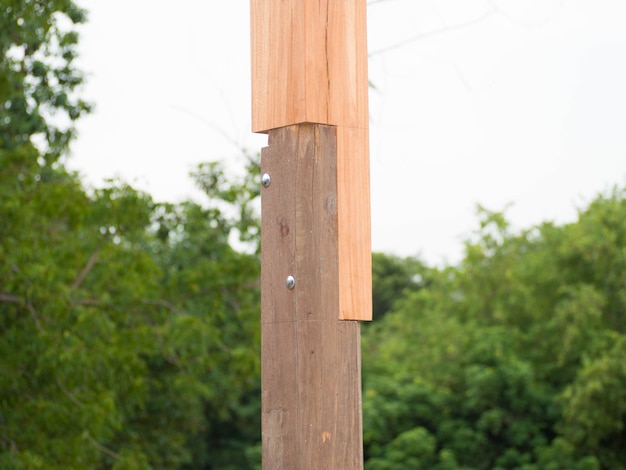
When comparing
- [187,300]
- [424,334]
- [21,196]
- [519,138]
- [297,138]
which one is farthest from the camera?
[519,138]

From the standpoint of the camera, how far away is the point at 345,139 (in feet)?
6.20

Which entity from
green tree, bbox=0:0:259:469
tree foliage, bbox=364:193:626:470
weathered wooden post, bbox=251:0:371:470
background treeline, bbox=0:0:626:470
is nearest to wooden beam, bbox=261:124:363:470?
weathered wooden post, bbox=251:0:371:470

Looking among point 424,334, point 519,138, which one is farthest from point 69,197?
point 519,138

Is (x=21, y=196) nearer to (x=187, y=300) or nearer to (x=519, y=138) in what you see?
(x=187, y=300)

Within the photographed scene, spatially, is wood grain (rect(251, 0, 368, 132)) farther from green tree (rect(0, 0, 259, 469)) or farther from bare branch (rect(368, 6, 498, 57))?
green tree (rect(0, 0, 259, 469))

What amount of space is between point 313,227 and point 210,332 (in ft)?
21.2

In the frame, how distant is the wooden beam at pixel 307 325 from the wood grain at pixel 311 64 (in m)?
0.05

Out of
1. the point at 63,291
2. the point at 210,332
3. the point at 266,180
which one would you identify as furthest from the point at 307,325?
the point at 210,332

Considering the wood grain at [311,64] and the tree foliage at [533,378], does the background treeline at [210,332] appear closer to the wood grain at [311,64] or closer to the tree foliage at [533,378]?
the tree foliage at [533,378]

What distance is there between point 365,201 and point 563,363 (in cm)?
1475

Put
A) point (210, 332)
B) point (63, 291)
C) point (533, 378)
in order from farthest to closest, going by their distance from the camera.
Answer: point (533, 378)
point (210, 332)
point (63, 291)

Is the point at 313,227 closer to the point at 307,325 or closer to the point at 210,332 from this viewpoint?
the point at 307,325

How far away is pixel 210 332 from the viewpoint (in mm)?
8180

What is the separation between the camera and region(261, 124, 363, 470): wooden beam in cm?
177
